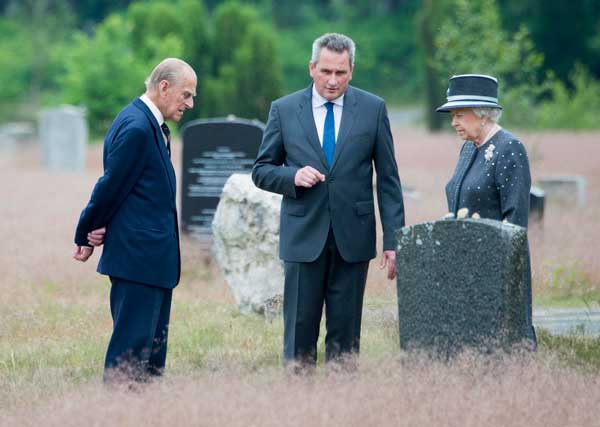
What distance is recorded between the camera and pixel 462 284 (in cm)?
564

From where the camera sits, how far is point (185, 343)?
308 inches

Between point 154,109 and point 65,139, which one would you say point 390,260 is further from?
point 65,139

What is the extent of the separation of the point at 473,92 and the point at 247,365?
1890 mm

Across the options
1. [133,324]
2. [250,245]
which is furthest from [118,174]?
[250,245]

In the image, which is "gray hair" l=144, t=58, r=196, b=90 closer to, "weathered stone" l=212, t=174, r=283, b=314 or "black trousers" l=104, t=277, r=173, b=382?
"black trousers" l=104, t=277, r=173, b=382

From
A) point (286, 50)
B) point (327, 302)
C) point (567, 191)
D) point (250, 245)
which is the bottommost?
point (327, 302)

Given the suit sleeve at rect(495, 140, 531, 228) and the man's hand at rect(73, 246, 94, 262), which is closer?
the suit sleeve at rect(495, 140, 531, 228)

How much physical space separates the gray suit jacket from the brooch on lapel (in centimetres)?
48

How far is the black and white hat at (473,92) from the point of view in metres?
6.07

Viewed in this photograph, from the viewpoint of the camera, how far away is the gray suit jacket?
606 cm

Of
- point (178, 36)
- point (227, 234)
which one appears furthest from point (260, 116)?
point (227, 234)

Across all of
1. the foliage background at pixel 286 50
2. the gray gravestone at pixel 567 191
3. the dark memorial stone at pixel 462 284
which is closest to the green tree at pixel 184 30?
the foliage background at pixel 286 50

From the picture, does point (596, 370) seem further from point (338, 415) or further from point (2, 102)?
point (2, 102)

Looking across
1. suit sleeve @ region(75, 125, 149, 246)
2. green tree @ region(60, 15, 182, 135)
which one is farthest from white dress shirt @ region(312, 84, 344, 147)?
green tree @ region(60, 15, 182, 135)
